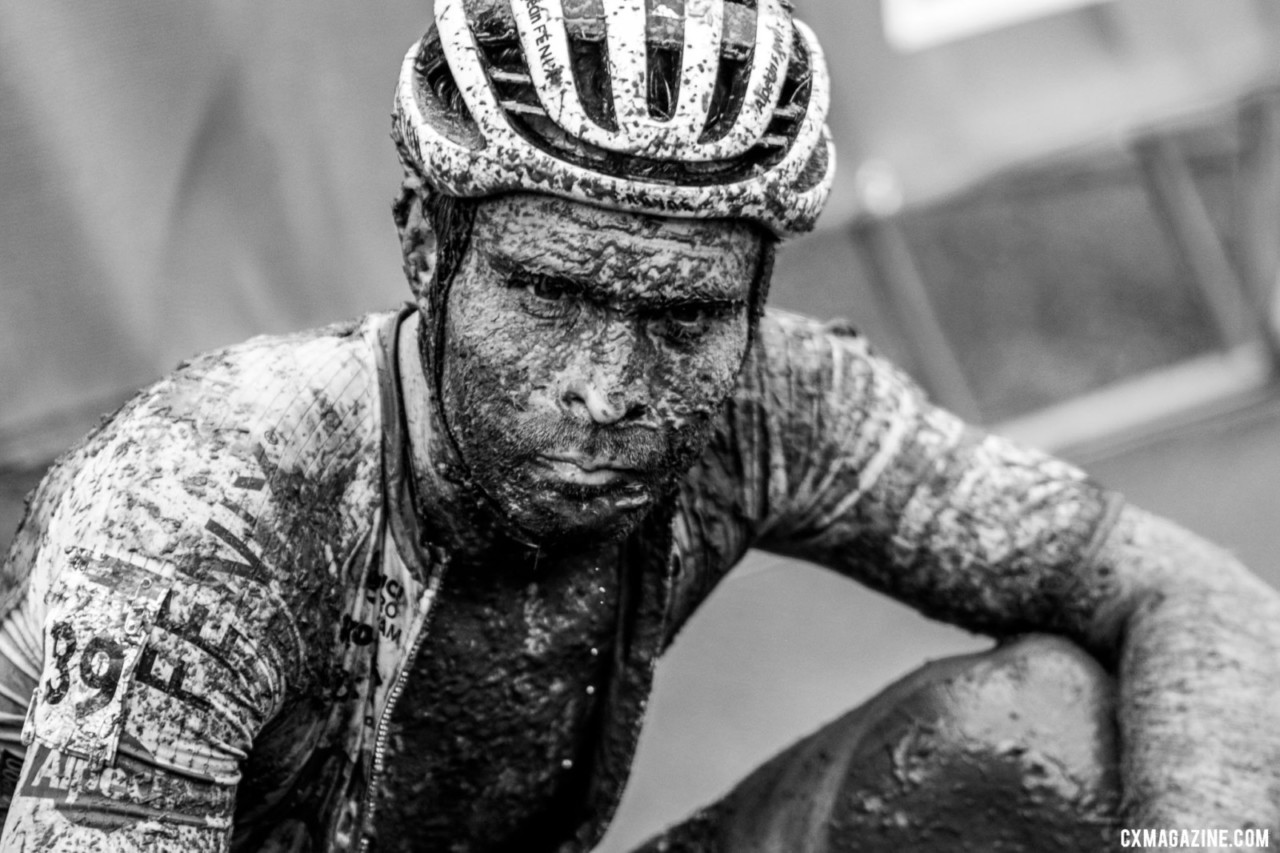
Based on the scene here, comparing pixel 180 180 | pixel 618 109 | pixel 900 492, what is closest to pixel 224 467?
pixel 618 109

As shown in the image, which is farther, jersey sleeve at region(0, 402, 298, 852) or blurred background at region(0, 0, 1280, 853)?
blurred background at region(0, 0, 1280, 853)

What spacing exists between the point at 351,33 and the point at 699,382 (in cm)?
277

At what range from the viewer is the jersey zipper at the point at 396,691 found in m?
2.85

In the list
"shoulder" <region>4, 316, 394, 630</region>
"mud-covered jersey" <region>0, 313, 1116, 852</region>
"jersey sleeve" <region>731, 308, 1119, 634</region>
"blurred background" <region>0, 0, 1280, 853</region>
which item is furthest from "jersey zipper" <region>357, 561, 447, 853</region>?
"blurred background" <region>0, 0, 1280, 853</region>

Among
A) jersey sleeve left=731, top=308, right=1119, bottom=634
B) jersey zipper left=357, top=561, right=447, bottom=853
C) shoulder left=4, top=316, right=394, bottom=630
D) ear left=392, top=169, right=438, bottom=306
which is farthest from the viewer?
jersey sleeve left=731, top=308, right=1119, bottom=634

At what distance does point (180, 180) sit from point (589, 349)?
2.76 m

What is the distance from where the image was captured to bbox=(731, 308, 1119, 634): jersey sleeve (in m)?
3.20

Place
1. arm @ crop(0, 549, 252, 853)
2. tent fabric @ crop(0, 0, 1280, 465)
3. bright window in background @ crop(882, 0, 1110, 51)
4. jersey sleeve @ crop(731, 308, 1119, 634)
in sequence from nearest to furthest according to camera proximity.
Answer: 1. arm @ crop(0, 549, 252, 853)
2. jersey sleeve @ crop(731, 308, 1119, 634)
3. tent fabric @ crop(0, 0, 1280, 465)
4. bright window in background @ crop(882, 0, 1110, 51)

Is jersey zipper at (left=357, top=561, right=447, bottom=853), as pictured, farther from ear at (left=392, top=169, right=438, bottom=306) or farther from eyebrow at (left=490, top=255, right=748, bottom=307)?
eyebrow at (left=490, top=255, right=748, bottom=307)

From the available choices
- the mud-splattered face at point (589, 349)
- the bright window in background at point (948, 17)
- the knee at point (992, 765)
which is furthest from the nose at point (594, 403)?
the bright window in background at point (948, 17)

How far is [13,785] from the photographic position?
2.79 m

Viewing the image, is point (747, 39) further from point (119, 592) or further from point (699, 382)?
point (119, 592)

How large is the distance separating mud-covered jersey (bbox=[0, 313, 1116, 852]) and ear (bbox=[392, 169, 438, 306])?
18cm

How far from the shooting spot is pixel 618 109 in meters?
2.46
